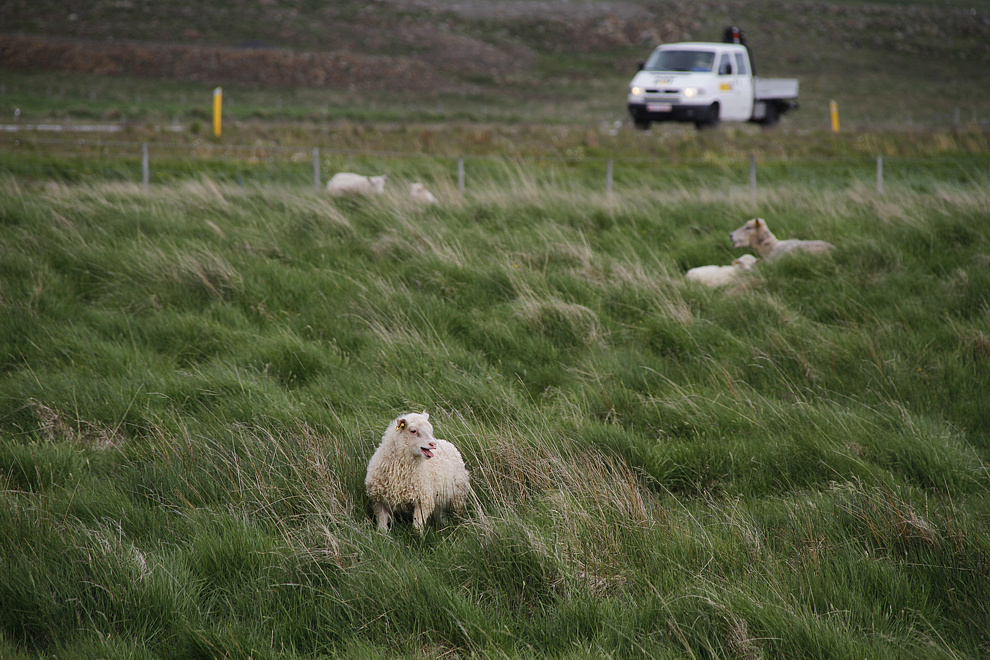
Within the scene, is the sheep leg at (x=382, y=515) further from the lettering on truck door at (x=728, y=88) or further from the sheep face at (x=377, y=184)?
the lettering on truck door at (x=728, y=88)

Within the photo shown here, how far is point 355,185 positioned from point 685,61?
13.1 metres

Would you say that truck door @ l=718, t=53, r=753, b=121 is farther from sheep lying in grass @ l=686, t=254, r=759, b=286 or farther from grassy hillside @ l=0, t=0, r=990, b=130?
grassy hillside @ l=0, t=0, r=990, b=130

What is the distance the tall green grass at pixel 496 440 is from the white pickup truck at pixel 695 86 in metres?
12.4

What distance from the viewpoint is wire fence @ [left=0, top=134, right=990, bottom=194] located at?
47.0ft

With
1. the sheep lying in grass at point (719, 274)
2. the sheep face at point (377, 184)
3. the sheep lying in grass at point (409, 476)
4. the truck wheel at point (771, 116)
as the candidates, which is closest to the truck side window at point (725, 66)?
the truck wheel at point (771, 116)

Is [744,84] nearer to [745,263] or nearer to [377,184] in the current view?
[377,184]

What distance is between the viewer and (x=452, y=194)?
1113 cm

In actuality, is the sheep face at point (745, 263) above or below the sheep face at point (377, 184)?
below

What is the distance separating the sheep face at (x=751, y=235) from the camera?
8.88m

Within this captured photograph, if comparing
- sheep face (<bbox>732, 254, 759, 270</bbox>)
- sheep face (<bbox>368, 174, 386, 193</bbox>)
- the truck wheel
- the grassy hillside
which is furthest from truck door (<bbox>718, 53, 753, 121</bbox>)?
the grassy hillside

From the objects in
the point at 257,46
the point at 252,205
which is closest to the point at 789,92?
the point at 252,205

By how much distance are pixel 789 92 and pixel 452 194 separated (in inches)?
707

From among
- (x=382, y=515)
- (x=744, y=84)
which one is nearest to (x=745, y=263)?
(x=382, y=515)

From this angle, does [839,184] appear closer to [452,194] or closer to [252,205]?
[452,194]
